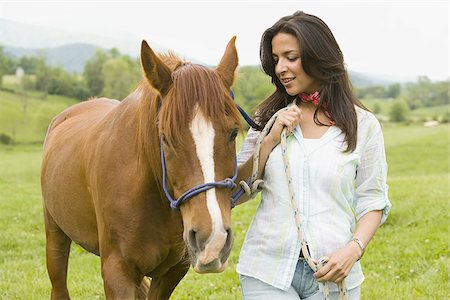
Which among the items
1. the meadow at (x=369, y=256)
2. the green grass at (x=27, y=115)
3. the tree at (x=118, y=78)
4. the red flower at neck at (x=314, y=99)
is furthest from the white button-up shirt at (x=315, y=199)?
the tree at (x=118, y=78)

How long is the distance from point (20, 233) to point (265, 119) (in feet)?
18.8

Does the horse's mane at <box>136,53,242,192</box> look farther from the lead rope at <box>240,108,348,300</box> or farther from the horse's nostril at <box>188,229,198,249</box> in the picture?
the horse's nostril at <box>188,229,198,249</box>

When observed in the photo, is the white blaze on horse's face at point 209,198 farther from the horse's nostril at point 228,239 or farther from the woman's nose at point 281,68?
the woman's nose at point 281,68

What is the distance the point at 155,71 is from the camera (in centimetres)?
281

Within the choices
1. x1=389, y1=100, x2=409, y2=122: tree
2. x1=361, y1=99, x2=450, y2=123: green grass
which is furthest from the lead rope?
x1=389, y1=100, x2=409, y2=122: tree

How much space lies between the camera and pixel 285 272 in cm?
278

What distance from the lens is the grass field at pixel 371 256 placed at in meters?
5.29

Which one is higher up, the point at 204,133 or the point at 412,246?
the point at 204,133

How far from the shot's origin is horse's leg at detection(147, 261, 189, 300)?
3943mm

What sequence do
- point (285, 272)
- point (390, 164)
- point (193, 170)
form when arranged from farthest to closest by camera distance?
point (390, 164)
point (285, 272)
point (193, 170)

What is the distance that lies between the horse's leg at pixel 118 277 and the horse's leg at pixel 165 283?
55 centimetres

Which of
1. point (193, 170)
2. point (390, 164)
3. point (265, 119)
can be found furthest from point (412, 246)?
point (390, 164)

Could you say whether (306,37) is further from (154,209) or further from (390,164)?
(390,164)

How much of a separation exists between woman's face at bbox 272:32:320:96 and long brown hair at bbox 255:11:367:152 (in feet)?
0.08
